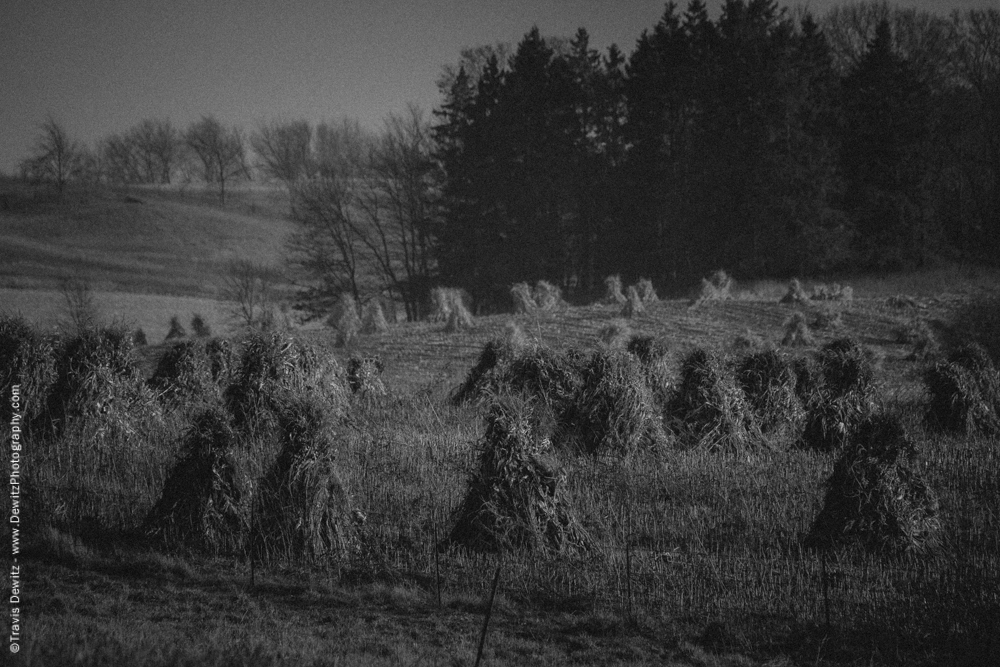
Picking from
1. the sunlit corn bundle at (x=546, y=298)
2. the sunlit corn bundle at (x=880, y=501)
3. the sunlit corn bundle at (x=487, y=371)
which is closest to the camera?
the sunlit corn bundle at (x=880, y=501)

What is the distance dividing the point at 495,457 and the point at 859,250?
34.9m

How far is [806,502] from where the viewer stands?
347 inches

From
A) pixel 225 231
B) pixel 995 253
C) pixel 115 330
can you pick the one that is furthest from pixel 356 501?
pixel 225 231

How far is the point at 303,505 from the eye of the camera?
7676 mm

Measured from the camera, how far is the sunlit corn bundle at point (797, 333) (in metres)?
20.1

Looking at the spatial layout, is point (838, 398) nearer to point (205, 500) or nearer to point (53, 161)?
point (205, 500)

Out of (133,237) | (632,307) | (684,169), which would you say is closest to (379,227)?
(684,169)

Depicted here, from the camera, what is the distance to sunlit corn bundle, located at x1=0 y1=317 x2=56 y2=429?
11.4 m

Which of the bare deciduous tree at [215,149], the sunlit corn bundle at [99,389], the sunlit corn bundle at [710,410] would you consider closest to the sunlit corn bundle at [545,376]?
the sunlit corn bundle at [710,410]

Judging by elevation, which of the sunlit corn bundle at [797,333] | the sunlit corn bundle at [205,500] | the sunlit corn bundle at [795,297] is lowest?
the sunlit corn bundle at [205,500]

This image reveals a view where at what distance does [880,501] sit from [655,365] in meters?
5.58

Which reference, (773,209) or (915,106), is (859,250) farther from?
(915,106)

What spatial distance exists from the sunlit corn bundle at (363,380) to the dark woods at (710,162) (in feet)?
82.3

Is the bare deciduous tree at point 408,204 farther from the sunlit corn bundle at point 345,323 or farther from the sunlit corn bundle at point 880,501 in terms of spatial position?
the sunlit corn bundle at point 880,501
